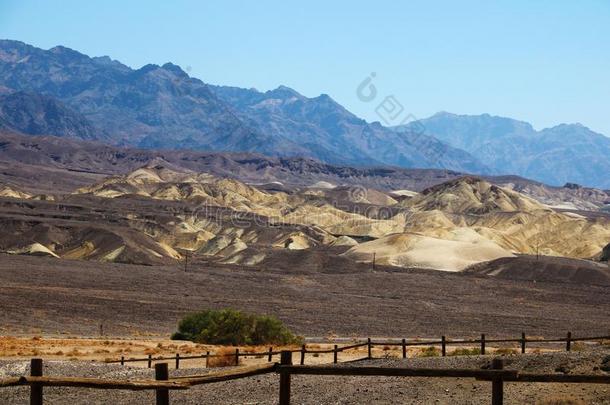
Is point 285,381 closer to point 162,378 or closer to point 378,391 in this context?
point 162,378

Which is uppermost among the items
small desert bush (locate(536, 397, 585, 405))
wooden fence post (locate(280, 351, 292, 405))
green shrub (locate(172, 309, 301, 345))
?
wooden fence post (locate(280, 351, 292, 405))

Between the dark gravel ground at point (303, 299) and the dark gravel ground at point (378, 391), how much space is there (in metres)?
30.0

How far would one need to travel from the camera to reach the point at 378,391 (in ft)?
51.7

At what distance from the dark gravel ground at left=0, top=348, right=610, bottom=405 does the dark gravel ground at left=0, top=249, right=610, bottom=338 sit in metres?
30.0

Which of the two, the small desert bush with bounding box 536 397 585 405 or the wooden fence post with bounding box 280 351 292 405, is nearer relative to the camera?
the wooden fence post with bounding box 280 351 292 405

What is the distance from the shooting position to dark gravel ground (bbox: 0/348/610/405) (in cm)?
1458

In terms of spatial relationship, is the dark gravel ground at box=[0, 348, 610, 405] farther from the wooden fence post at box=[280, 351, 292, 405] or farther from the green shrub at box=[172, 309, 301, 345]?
the green shrub at box=[172, 309, 301, 345]

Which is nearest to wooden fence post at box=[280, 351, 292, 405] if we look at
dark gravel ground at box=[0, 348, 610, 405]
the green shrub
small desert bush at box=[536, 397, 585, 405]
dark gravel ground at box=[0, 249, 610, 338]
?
Result: dark gravel ground at box=[0, 348, 610, 405]

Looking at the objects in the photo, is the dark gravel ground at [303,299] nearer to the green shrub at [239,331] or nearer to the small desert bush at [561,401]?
the green shrub at [239,331]

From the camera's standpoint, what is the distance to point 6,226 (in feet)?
378

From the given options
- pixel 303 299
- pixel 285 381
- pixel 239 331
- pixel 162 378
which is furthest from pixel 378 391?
pixel 303 299

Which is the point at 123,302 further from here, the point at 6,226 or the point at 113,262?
the point at 6,226

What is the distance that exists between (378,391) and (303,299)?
184 ft

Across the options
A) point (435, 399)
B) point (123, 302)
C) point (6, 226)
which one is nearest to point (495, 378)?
point (435, 399)
